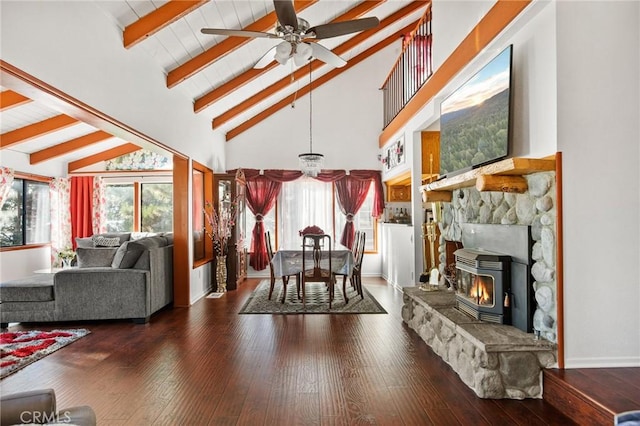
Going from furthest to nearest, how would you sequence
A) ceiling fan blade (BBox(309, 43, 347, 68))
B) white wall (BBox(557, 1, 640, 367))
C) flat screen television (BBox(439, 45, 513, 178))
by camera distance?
ceiling fan blade (BBox(309, 43, 347, 68)) < flat screen television (BBox(439, 45, 513, 178)) < white wall (BBox(557, 1, 640, 367))

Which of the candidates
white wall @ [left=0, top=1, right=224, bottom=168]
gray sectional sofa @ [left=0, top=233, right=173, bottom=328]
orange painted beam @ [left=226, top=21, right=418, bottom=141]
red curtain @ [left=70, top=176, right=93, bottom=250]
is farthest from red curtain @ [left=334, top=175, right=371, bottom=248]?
red curtain @ [left=70, top=176, right=93, bottom=250]

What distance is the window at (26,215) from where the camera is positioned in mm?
6812

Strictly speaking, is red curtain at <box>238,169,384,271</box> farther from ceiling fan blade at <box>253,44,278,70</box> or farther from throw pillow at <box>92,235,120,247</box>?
ceiling fan blade at <box>253,44,278,70</box>

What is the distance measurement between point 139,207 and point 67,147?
1904 mm

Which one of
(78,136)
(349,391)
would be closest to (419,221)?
(349,391)

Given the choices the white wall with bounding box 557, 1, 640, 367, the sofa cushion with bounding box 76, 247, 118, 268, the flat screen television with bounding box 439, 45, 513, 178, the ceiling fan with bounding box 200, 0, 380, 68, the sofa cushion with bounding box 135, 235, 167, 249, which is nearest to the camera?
the white wall with bounding box 557, 1, 640, 367

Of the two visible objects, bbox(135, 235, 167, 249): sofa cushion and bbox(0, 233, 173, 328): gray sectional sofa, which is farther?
bbox(135, 235, 167, 249): sofa cushion

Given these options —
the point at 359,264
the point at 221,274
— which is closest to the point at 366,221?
the point at 359,264

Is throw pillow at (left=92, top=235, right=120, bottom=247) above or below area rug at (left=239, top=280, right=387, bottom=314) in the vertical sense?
above

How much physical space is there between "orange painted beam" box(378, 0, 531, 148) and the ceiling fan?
0.95 meters

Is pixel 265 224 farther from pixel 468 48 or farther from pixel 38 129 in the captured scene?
pixel 468 48

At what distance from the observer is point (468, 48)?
3732 mm

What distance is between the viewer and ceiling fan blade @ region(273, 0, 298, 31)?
113 inches

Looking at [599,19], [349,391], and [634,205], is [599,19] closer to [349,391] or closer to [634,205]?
[634,205]
